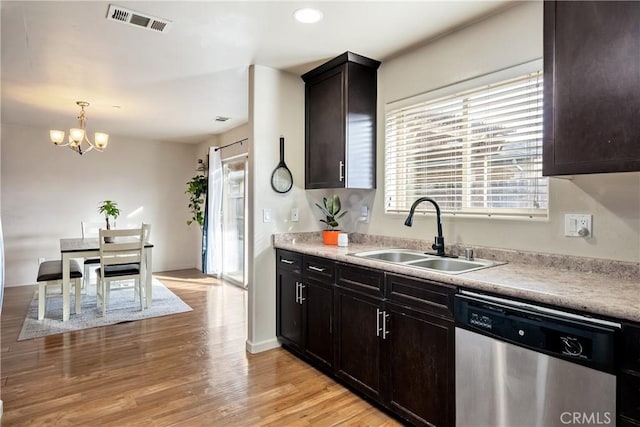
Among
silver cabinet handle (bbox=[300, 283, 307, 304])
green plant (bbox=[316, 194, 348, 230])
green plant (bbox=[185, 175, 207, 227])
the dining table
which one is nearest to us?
silver cabinet handle (bbox=[300, 283, 307, 304])

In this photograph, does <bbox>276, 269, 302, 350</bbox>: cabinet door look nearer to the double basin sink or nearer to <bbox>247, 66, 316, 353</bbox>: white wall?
<bbox>247, 66, 316, 353</bbox>: white wall

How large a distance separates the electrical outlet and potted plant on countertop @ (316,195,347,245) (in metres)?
1.61

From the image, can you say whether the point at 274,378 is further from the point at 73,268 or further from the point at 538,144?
the point at 73,268

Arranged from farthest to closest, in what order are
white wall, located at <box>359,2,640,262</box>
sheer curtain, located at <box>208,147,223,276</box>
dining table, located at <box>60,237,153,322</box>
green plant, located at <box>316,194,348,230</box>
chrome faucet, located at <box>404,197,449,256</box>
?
1. sheer curtain, located at <box>208,147,223,276</box>
2. dining table, located at <box>60,237,153,322</box>
3. green plant, located at <box>316,194,348,230</box>
4. chrome faucet, located at <box>404,197,449,256</box>
5. white wall, located at <box>359,2,640,262</box>

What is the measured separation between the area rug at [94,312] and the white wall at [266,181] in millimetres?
1553

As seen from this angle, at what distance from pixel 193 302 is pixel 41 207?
314cm

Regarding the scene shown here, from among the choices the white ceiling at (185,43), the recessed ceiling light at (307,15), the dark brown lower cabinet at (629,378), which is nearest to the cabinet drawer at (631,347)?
the dark brown lower cabinet at (629,378)

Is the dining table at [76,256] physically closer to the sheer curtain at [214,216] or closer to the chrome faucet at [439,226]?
the sheer curtain at [214,216]

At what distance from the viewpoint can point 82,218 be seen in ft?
19.1

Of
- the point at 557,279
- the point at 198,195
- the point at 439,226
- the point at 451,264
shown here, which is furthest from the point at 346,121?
the point at 198,195

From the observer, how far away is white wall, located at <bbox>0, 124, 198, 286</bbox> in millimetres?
5359

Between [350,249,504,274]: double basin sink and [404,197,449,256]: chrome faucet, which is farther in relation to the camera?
[404,197,449,256]: chrome faucet

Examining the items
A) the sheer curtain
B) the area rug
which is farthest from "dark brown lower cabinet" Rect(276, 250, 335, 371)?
the sheer curtain

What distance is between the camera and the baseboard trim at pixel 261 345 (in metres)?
3.00
